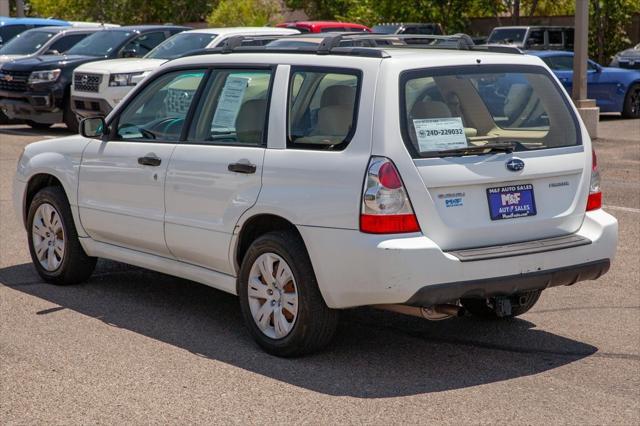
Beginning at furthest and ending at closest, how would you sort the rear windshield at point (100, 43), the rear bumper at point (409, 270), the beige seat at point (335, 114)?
1. the rear windshield at point (100, 43)
2. the beige seat at point (335, 114)
3. the rear bumper at point (409, 270)

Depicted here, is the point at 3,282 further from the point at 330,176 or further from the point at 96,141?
the point at 330,176

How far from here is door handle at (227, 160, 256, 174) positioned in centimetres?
668

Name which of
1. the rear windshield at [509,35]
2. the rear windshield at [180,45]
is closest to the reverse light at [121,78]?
the rear windshield at [180,45]

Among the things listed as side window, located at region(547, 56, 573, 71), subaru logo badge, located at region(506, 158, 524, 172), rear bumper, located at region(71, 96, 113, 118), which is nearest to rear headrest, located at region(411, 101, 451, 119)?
subaru logo badge, located at region(506, 158, 524, 172)

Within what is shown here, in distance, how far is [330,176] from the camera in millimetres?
6195

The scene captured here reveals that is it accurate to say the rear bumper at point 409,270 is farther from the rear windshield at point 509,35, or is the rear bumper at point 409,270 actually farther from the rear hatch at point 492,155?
the rear windshield at point 509,35

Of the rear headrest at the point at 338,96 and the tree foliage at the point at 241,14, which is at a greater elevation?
the rear headrest at the point at 338,96

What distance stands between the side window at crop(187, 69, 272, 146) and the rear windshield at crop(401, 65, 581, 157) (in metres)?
1.02

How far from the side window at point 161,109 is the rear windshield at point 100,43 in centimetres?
1297

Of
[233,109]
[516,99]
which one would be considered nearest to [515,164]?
[516,99]

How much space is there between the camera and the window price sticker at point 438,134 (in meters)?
6.18

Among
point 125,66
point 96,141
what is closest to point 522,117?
point 96,141

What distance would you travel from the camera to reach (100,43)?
21016 millimetres

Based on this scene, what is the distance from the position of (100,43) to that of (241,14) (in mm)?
16462
